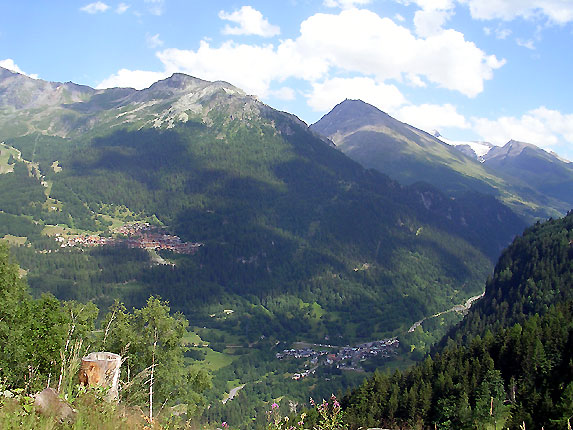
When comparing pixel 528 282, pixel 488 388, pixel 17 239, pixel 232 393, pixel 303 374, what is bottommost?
pixel 232 393

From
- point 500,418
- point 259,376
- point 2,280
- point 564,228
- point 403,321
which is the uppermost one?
point 564,228

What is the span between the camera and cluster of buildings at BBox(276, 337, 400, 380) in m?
125

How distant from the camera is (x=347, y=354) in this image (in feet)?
437

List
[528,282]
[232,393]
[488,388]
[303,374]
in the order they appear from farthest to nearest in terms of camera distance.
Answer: [303,374] → [232,393] → [528,282] → [488,388]

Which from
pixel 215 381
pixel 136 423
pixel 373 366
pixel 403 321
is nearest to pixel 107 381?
pixel 136 423

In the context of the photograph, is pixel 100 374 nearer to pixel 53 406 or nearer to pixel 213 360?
pixel 53 406

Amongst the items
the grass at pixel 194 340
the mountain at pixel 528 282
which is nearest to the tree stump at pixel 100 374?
the mountain at pixel 528 282

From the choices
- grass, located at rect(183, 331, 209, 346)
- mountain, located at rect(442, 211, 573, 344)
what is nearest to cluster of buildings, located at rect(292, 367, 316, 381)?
grass, located at rect(183, 331, 209, 346)

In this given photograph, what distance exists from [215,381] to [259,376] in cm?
1249

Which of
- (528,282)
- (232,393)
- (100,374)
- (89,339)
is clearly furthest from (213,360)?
(100,374)

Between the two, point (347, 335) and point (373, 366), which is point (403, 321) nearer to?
point (347, 335)

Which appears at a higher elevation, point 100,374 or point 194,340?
point 100,374

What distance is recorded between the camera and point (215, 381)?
110250 mm

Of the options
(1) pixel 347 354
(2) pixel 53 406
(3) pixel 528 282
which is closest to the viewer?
(2) pixel 53 406
